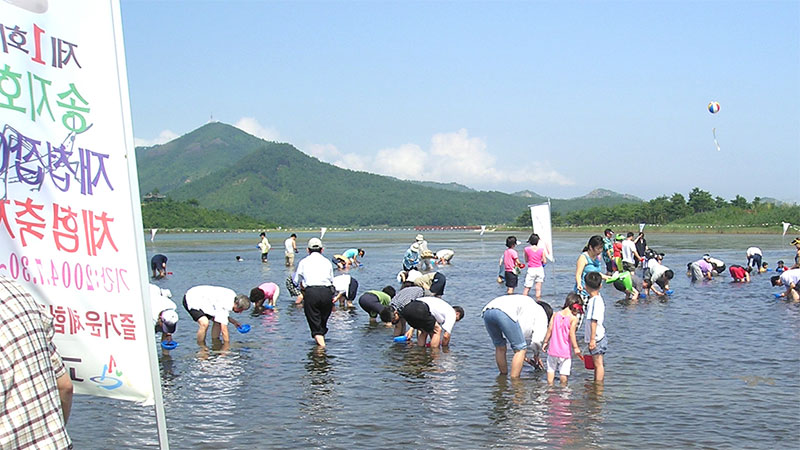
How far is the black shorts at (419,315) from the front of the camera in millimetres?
10734

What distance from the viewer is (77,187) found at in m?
3.46

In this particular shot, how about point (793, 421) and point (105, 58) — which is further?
point (793, 421)

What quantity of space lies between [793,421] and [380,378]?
5100mm

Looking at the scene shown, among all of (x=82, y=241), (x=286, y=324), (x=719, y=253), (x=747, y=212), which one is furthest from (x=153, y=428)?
(x=747, y=212)

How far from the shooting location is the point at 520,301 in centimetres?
912

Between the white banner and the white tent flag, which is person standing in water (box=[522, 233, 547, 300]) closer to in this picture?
the white tent flag

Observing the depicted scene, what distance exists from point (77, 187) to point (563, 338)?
22.0ft

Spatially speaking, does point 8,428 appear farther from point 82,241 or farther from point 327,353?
point 327,353

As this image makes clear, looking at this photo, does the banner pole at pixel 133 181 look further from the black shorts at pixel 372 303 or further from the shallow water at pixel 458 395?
the black shorts at pixel 372 303

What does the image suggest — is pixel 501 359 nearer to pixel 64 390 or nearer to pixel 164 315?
pixel 164 315

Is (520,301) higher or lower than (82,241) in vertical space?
lower

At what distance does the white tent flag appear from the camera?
53.5 feet

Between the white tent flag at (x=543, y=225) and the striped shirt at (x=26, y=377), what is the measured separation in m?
14.0

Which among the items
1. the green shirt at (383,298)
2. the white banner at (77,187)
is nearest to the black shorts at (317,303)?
the green shirt at (383,298)
